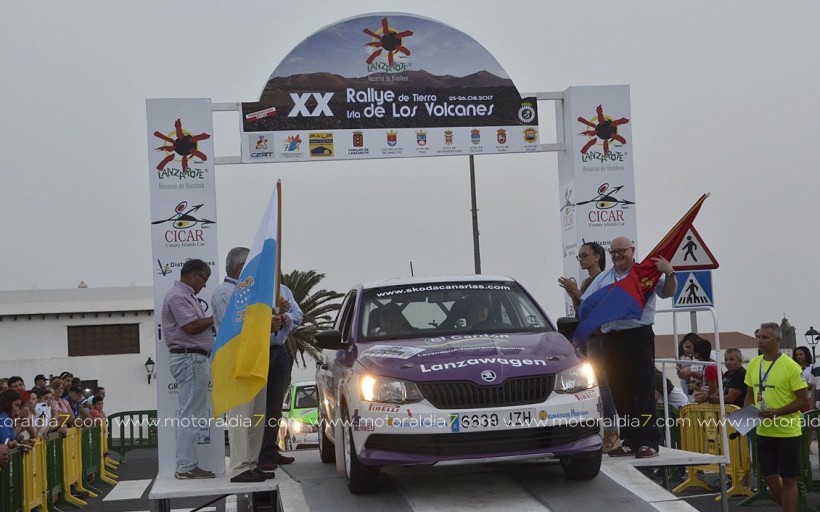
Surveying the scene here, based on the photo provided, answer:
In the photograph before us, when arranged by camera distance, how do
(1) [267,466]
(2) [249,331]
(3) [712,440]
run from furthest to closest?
(3) [712,440], (1) [267,466], (2) [249,331]

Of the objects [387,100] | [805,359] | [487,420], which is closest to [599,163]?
[387,100]

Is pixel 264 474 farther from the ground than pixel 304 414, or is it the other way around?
pixel 264 474

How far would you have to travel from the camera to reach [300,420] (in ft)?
65.3

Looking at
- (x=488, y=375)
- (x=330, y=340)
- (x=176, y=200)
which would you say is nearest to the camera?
(x=488, y=375)

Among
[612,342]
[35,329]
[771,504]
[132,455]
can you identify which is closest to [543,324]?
[612,342]

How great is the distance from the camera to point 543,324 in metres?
9.17

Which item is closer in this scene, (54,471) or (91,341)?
(54,471)

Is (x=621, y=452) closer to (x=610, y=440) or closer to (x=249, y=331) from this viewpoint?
(x=610, y=440)

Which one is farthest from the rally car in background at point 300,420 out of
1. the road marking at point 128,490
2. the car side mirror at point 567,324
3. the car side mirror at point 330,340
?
the car side mirror at point 567,324

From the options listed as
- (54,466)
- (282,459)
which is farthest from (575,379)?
(54,466)

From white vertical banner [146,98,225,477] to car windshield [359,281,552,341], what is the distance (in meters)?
2.66

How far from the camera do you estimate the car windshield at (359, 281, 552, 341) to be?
902 centimetres

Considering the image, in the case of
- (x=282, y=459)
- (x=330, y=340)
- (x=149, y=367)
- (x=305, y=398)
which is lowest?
(x=149, y=367)

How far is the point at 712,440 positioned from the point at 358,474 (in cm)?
631
